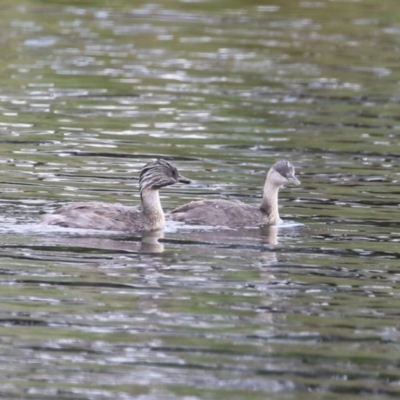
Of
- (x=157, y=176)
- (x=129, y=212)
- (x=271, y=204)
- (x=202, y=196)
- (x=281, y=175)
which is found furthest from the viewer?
(x=202, y=196)

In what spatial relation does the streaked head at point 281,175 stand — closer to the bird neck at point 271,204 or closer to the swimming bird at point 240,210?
the swimming bird at point 240,210

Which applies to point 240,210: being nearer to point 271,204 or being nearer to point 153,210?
point 271,204

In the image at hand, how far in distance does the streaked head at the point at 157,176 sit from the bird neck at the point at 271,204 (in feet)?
3.57

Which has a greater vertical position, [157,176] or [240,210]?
[157,176]

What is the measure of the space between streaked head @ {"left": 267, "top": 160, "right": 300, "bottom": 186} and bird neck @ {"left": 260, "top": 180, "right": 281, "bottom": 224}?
13cm

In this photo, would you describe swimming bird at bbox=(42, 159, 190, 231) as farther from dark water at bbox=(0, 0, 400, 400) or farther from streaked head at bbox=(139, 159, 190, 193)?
dark water at bbox=(0, 0, 400, 400)

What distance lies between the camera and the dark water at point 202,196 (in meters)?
10.4

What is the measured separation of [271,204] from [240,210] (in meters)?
0.54

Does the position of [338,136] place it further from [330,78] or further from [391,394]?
[391,394]

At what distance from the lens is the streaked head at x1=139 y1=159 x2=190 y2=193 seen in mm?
16672

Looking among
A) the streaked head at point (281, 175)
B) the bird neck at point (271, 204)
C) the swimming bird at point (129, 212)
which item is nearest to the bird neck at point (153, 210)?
the swimming bird at point (129, 212)

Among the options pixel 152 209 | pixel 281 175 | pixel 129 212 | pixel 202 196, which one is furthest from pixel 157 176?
pixel 281 175

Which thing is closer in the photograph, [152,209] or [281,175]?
[152,209]

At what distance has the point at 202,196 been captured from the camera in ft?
59.0
